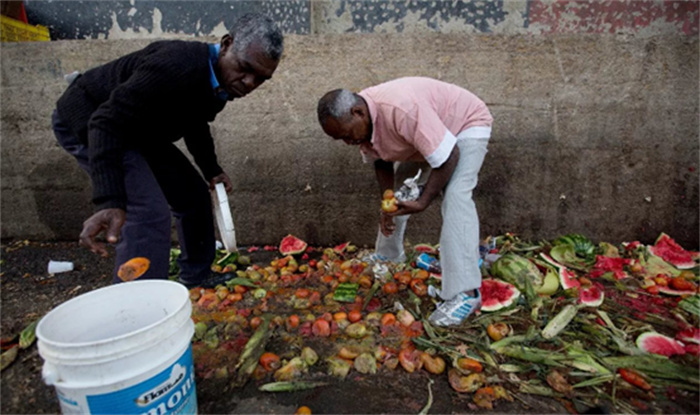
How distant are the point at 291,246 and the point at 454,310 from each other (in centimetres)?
201

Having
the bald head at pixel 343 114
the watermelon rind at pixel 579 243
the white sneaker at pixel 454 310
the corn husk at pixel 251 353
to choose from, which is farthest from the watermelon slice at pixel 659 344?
the corn husk at pixel 251 353

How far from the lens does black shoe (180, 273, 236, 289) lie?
3344 mm

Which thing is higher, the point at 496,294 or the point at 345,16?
the point at 345,16

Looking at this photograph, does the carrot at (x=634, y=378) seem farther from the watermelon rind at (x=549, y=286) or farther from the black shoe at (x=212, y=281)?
the black shoe at (x=212, y=281)

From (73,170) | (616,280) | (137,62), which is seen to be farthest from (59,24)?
(616,280)

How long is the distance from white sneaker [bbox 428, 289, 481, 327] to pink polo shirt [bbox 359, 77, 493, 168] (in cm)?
98

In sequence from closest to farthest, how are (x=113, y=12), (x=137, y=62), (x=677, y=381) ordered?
(x=677, y=381) < (x=137, y=62) < (x=113, y=12)

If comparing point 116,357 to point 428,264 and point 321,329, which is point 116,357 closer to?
point 321,329

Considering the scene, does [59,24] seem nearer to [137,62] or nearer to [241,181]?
[241,181]

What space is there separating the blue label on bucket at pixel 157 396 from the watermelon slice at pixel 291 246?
91.7 inches

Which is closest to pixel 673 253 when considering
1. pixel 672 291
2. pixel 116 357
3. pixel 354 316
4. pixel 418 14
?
pixel 672 291

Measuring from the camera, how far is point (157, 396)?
156 cm

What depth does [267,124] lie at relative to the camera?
13.6 ft

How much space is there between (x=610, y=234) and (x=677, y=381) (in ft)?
7.77
